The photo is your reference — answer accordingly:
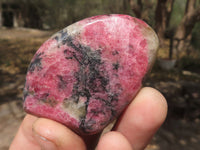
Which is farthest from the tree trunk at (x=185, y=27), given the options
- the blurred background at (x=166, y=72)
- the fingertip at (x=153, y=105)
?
the fingertip at (x=153, y=105)

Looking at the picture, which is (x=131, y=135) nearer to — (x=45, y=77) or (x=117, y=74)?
(x=117, y=74)

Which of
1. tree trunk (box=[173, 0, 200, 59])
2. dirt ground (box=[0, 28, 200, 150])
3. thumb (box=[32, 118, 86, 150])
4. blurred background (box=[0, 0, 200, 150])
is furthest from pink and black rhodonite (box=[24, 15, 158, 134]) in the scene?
tree trunk (box=[173, 0, 200, 59])

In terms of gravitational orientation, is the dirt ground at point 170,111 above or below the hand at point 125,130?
below

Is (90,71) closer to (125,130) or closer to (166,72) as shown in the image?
(125,130)

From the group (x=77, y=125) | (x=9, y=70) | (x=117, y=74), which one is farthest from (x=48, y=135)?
(x=9, y=70)

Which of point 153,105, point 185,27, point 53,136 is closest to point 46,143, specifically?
point 53,136

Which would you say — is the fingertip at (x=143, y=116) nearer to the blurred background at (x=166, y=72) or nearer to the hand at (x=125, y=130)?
the hand at (x=125, y=130)
